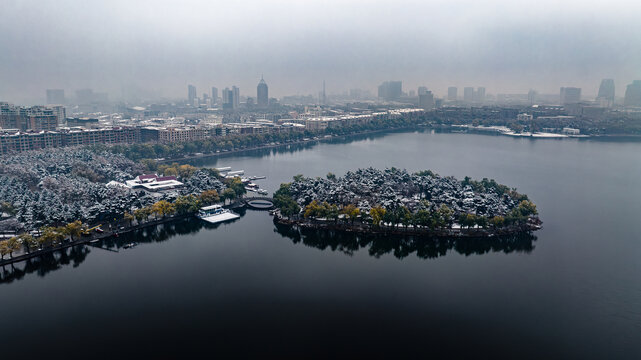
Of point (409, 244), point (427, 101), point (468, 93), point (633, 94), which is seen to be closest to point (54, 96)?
point (427, 101)

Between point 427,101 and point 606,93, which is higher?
point 606,93

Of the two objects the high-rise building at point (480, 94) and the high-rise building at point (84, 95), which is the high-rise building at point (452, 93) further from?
the high-rise building at point (84, 95)

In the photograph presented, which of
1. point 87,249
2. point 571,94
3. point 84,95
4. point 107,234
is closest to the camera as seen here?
point 87,249

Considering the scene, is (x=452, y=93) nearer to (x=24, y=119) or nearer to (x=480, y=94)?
(x=480, y=94)

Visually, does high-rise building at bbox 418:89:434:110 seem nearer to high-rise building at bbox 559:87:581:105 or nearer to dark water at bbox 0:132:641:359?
high-rise building at bbox 559:87:581:105

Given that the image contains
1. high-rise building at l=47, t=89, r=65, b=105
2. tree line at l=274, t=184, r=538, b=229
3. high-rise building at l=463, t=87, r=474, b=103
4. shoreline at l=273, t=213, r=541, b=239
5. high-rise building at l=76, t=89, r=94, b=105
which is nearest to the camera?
shoreline at l=273, t=213, r=541, b=239

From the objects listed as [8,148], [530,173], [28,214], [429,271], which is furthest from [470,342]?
[8,148]

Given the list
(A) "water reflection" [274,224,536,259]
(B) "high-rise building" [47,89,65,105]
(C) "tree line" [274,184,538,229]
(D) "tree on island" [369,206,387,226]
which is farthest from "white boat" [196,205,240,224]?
(B) "high-rise building" [47,89,65,105]
